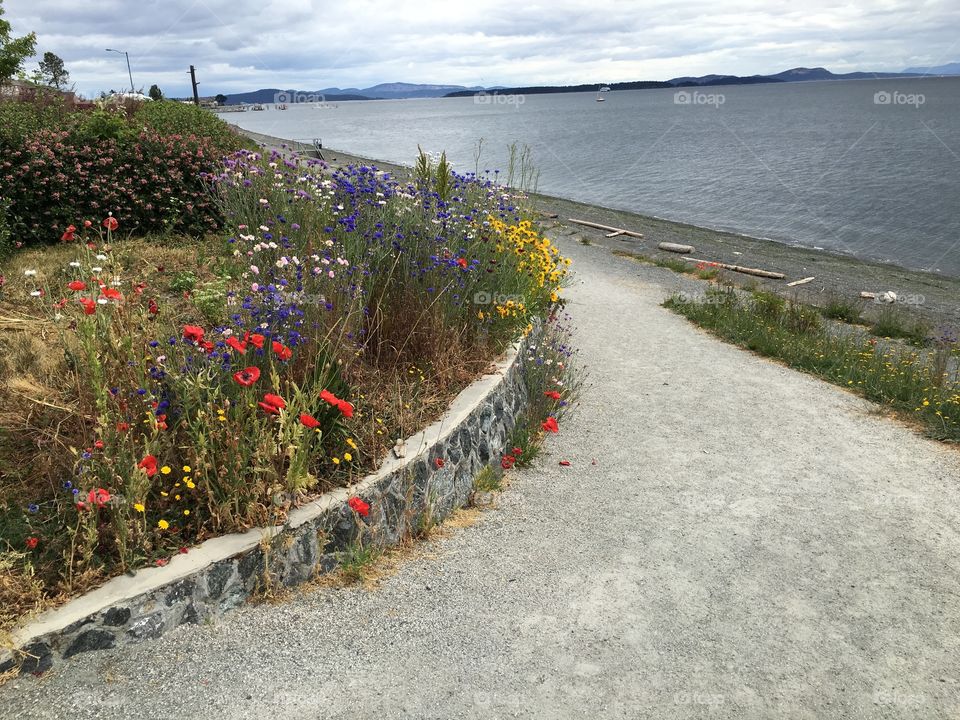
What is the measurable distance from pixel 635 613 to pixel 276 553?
80.4 inches

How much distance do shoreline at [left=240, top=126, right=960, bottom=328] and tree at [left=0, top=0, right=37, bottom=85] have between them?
935cm

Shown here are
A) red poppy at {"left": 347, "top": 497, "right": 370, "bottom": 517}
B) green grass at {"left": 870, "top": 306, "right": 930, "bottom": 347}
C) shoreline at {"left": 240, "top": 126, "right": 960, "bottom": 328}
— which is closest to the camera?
red poppy at {"left": 347, "top": 497, "right": 370, "bottom": 517}

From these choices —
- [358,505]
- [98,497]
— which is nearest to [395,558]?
[358,505]

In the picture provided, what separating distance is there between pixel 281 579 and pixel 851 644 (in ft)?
10.2

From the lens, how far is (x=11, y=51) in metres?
22.1

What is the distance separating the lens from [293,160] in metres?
8.63

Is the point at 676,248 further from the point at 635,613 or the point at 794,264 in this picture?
the point at 635,613

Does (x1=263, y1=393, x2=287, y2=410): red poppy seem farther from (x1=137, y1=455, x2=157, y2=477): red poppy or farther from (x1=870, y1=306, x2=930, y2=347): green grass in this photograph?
(x1=870, y1=306, x2=930, y2=347): green grass

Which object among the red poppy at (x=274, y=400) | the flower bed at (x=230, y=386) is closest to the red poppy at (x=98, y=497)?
the flower bed at (x=230, y=386)

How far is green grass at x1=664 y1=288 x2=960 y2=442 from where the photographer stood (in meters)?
7.28

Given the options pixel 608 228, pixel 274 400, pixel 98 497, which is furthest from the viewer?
pixel 608 228

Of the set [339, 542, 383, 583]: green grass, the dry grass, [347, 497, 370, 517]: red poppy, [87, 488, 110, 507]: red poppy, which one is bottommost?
the dry grass

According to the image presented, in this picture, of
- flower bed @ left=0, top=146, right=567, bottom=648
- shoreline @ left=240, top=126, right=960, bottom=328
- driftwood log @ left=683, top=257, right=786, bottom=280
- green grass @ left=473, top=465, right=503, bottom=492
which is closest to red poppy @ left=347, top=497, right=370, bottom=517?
flower bed @ left=0, top=146, right=567, bottom=648

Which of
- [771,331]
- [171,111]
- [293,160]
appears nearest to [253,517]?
[293,160]
